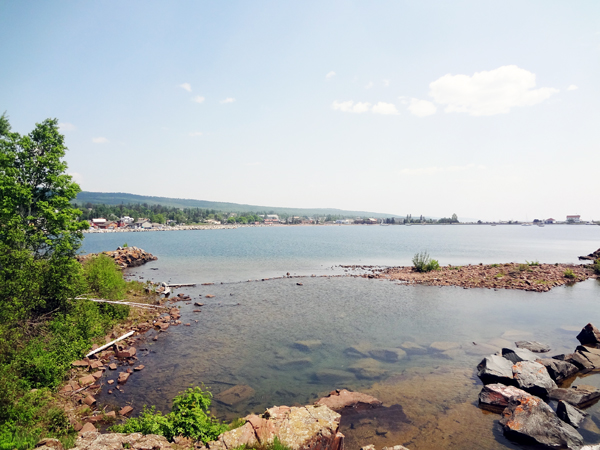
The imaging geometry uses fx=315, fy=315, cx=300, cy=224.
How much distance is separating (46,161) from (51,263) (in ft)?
18.8

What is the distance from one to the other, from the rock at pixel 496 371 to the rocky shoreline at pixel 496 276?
22.3 meters

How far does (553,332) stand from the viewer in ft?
69.7

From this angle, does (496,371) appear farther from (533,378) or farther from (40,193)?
(40,193)

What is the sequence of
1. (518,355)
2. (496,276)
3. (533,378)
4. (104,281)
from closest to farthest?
(533,378), (518,355), (104,281), (496,276)

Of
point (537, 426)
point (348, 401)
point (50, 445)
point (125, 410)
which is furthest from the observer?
point (348, 401)

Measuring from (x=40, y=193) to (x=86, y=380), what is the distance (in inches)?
440

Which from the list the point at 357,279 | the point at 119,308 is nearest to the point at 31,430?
Answer: the point at 119,308

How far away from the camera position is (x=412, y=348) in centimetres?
1855

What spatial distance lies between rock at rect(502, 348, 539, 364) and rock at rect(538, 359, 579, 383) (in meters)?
0.71

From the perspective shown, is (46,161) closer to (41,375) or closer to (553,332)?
(41,375)

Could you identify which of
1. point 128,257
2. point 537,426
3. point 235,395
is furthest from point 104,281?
point 128,257

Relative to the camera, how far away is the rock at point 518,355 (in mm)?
15617

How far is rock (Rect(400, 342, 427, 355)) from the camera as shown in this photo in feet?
58.9

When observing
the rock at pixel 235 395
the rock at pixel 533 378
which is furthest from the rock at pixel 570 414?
the rock at pixel 235 395
